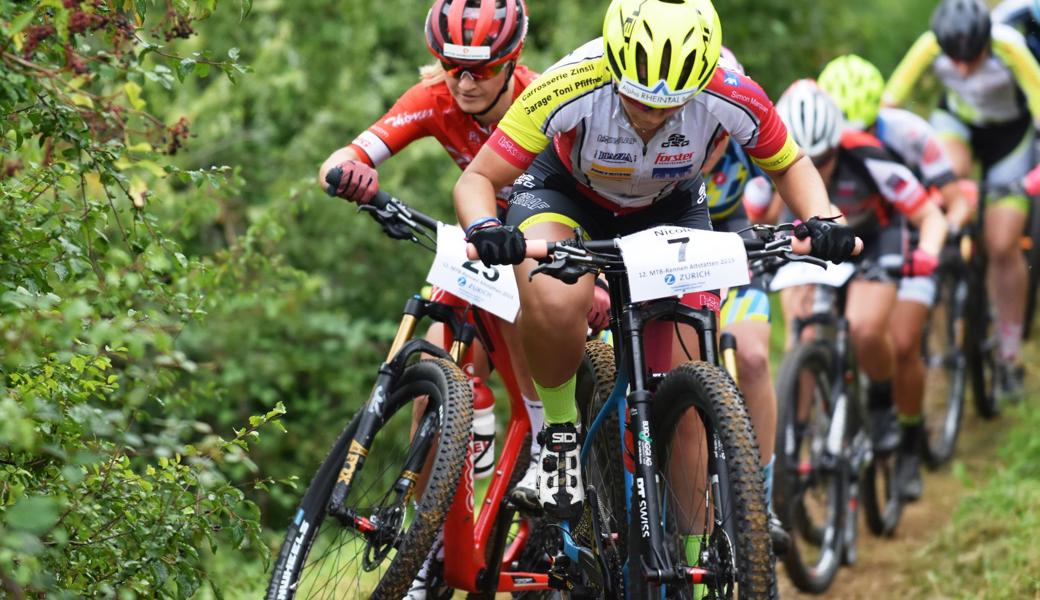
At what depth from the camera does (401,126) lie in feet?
16.3

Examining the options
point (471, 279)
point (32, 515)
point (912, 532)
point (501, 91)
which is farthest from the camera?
point (912, 532)

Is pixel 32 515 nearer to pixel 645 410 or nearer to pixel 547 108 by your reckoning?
pixel 645 410

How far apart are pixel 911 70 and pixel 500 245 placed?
5.68 m

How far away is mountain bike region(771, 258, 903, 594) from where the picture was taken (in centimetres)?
625

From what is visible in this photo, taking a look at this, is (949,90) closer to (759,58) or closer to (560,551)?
(759,58)

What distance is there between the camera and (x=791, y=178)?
4.24m

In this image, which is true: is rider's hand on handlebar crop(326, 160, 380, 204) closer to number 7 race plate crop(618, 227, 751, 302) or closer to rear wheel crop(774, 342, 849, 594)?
number 7 race plate crop(618, 227, 751, 302)

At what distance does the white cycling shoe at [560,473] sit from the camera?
170 inches

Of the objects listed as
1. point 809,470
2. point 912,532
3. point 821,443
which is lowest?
point 912,532

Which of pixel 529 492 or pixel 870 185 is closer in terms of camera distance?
pixel 529 492

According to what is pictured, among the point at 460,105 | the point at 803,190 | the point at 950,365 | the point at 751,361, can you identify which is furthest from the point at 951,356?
the point at 460,105

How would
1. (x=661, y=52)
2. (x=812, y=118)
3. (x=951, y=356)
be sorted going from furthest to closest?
(x=951, y=356)
(x=812, y=118)
(x=661, y=52)

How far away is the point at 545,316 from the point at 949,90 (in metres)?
5.88

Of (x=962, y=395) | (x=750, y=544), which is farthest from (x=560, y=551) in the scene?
(x=962, y=395)
